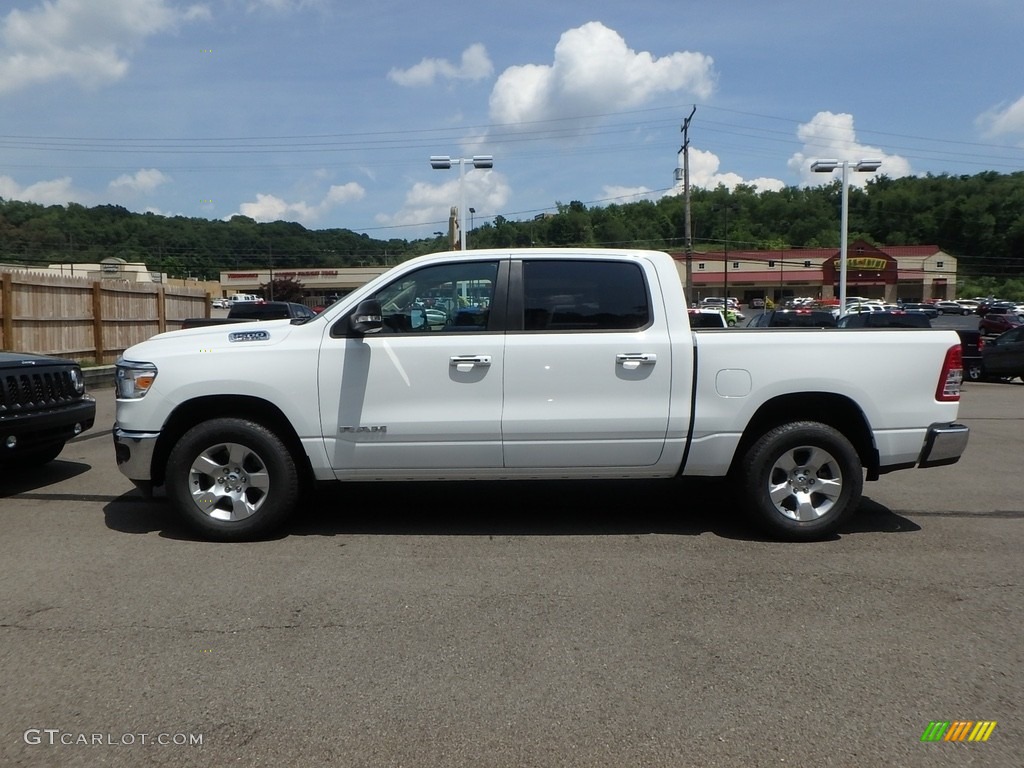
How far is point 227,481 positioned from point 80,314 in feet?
50.8

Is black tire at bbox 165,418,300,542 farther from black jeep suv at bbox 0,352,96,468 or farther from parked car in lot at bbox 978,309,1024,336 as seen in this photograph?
parked car in lot at bbox 978,309,1024,336

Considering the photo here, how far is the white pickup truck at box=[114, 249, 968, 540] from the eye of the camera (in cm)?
553

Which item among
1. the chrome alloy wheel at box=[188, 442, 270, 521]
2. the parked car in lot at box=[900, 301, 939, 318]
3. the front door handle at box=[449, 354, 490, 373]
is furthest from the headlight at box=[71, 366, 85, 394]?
the parked car in lot at box=[900, 301, 939, 318]

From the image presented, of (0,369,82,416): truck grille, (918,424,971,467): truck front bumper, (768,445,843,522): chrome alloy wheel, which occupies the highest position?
(0,369,82,416): truck grille

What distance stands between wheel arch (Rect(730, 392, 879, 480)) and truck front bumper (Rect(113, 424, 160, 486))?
4051 mm

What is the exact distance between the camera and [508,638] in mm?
4086

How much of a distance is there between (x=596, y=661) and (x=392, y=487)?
3.89m

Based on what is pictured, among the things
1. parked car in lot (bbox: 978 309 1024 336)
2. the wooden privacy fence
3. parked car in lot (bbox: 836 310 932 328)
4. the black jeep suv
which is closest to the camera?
the black jeep suv

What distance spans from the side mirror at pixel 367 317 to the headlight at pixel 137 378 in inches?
56.6

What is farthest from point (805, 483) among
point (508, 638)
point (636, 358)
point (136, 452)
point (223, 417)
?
point (136, 452)

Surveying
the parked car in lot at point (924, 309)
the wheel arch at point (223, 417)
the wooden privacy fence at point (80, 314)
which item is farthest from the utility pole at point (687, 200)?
the wheel arch at point (223, 417)

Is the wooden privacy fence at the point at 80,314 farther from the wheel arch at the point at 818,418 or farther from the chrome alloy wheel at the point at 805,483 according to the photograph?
the chrome alloy wheel at the point at 805,483

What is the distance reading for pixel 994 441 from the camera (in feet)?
33.4

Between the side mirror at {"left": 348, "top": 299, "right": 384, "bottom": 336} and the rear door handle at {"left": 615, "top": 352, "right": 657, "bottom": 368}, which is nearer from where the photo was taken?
the side mirror at {"left": 348, "top": 299, "right": 384, "bottom": 336}
